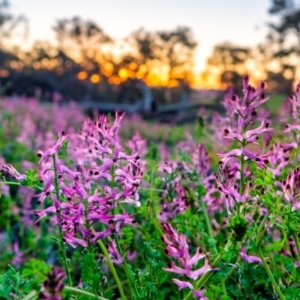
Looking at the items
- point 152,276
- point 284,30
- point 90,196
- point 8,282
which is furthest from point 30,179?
point 284,30

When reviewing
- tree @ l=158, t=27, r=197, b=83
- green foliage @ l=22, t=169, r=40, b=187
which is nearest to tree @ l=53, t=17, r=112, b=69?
tree @ l=158, t=27, r=197, b=83

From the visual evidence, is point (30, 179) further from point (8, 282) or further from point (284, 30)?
point (284, 30)

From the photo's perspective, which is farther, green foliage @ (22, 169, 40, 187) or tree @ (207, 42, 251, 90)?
tree @ (207, 42, 251, 90)

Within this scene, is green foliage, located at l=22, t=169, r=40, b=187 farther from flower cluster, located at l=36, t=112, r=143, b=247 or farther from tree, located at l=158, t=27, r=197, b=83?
tree, located at l=158, t=27, r=197, b=83

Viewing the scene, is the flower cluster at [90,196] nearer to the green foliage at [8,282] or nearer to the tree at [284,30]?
the green foliage at [8,282]

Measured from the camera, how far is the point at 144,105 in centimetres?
5591

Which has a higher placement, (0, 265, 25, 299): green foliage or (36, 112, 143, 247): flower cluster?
(36, 112, 143, 247): flower cluster

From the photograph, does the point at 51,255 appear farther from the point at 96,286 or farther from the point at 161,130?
the point at 161,130

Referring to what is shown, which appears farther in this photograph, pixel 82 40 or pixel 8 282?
pixel 82 40

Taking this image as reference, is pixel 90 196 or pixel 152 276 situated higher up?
pixel 90 196

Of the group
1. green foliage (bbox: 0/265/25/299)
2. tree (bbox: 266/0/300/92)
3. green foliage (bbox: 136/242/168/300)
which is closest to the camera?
green foliage (bbox: 0/265/25/299)

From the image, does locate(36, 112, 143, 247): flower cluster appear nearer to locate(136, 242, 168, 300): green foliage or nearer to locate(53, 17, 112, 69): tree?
locate(136, 242, 168, 300): green foliage

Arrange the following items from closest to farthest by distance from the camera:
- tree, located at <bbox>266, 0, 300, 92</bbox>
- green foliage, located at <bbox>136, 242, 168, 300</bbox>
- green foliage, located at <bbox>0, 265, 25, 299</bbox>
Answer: green foliage, located at <bbox>0, 265, 25, 299</bbox> < green foliage, located at <bbox>136, 242, 168, 300</bbox> < tree, located at <bbox>266, 0, 300, 92</bbox>

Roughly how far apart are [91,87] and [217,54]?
17.4 metres
